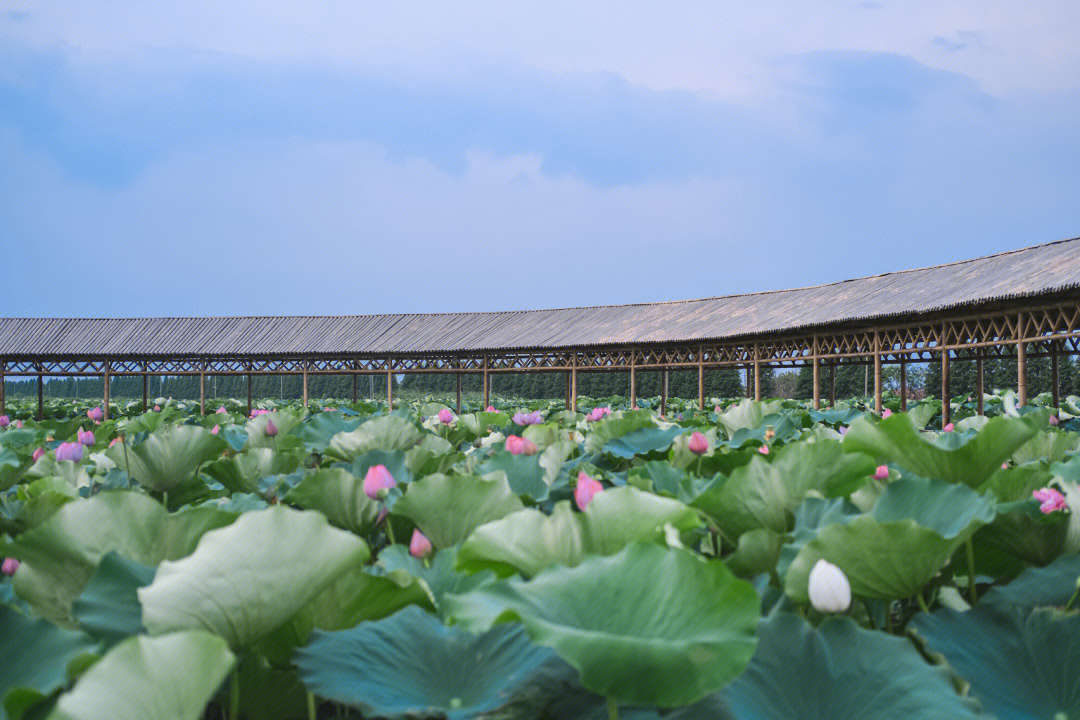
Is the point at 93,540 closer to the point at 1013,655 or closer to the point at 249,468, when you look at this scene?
the point at 1013,655

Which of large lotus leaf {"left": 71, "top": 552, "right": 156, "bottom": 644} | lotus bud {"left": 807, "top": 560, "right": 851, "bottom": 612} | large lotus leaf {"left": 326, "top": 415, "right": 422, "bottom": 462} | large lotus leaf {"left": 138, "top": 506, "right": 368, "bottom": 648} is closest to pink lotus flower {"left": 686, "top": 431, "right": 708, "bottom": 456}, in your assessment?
large lotus leaf {"left": 326, "top": 415, "right": 422, "bottom": 462}

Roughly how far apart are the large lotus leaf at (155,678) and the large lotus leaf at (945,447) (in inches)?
57.9

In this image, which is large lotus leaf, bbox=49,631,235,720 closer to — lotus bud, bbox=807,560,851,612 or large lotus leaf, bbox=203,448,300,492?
lotus bud, bbox=807,560,851,612

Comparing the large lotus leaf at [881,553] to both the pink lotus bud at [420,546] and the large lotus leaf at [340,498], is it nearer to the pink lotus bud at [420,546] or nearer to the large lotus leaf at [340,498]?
the pink lotus bud at [420,546]

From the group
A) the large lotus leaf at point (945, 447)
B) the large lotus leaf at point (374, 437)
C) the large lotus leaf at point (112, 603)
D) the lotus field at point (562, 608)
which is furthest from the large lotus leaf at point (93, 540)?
the large lotus leaf at point (374, 437)

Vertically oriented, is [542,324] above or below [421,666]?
Answer: above

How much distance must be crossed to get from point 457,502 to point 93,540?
0.62m

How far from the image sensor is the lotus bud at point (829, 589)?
3.25 ft

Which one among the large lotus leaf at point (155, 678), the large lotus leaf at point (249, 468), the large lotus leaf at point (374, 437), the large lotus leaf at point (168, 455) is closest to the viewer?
the large lotus leaf at point (155, 678)

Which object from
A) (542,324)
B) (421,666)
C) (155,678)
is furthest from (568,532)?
(542,324)

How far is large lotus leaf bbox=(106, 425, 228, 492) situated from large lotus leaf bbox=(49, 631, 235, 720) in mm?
1643

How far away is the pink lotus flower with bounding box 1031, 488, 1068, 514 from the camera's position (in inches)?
59.3

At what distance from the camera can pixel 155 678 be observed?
692 mm

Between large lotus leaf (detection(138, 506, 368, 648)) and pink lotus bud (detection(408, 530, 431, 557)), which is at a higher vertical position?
large lotus leaf (detection(138, 506, 368, 648))
